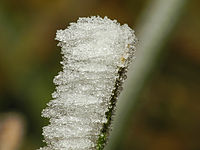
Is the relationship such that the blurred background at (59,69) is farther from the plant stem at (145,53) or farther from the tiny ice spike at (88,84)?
the tiny ice spike at (88,84)

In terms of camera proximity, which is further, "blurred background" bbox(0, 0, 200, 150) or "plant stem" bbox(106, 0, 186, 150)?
"blurred background" bbox(0, 0, 200, 150)

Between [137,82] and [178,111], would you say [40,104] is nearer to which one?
[178,111]

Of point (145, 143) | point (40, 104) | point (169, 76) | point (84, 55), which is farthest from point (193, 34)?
point (84, 55)

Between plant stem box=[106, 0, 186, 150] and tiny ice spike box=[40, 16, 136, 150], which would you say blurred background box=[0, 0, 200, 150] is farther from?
tiny ice spike box=[40, 16, 136, 150]

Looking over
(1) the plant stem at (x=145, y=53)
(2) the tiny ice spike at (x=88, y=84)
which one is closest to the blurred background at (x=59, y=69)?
(1) the plant stem at (x=145, y=53)

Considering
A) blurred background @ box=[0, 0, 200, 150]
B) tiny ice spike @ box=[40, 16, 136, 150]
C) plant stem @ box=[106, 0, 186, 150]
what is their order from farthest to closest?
blurred background @ box=[0, 0, 200, 150] → plant stem @ box=[106, 0, 186, 150] → tiny ice spike @ box=[40, 16, 136, 150]

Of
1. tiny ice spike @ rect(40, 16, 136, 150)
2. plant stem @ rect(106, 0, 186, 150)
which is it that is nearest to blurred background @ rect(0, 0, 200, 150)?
plant stem @ rect(106, 0, 186, 150)

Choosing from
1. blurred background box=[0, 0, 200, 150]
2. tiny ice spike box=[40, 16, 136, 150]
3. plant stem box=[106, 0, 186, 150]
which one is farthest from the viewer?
blurred background box=[0, 0, 200, 150]
